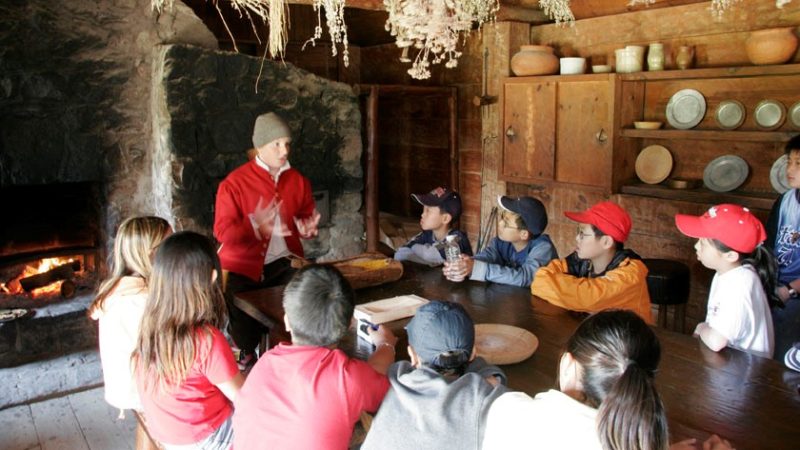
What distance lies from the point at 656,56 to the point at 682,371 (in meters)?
2.87

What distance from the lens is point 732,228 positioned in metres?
2.39

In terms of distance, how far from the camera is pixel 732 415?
1741 mm

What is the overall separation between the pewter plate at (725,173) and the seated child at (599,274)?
1.77 m

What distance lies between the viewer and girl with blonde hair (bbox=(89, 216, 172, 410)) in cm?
225

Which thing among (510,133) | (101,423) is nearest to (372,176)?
(510,133)

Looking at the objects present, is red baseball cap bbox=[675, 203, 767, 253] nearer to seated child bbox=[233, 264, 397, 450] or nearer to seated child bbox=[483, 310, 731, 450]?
seated child bbox=[483, 310, 731, 450]

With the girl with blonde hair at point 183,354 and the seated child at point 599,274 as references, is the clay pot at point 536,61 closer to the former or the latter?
the seated child at point 599,274

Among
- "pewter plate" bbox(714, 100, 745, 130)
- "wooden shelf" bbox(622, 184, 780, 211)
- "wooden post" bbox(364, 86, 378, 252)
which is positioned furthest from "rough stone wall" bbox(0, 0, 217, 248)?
"pewter plate" bbox(714, 100, 745, 130)

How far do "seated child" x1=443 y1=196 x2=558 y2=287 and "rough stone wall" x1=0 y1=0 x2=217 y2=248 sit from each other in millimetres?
2310

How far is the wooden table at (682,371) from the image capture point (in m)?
1.69

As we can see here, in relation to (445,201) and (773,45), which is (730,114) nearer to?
(773,45)

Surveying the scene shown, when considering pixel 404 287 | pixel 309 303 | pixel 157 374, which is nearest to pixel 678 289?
pixel 404 287

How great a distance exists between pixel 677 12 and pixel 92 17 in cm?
362

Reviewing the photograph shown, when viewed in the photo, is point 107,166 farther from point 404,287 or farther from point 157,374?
point 157,374
